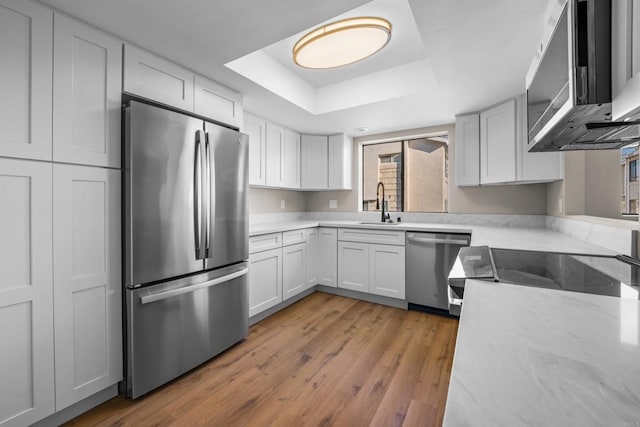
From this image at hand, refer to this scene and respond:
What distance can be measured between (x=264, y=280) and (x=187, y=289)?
0.96 meters

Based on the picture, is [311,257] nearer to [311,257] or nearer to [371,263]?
[311,257]

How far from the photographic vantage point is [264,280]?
2.76 m

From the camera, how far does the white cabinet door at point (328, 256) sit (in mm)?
3496

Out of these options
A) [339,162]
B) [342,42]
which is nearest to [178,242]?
[342,42]

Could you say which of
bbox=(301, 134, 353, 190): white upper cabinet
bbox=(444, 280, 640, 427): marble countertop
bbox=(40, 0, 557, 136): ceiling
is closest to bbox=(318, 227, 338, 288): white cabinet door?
bbox=(301, 134, 353, 190): white upper cabinet

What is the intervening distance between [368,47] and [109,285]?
2.17 meters

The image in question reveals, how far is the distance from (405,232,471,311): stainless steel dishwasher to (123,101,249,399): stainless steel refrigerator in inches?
70.6

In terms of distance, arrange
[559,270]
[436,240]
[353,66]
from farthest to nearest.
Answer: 1. [436,240]
2. [353,66]
3. [559,270]

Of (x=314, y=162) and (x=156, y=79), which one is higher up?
(x=156, y=79)

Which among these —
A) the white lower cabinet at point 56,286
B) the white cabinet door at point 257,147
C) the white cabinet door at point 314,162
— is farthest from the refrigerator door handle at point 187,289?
the white cabinet door at point 314,162

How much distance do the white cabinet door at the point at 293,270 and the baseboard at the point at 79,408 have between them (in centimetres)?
160

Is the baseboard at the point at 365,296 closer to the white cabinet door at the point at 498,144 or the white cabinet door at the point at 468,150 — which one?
the white cabinet door at the point at 468,150

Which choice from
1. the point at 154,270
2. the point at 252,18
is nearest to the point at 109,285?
the point at 154,270

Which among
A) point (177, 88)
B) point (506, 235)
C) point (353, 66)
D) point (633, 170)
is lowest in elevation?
point (506, 235)
